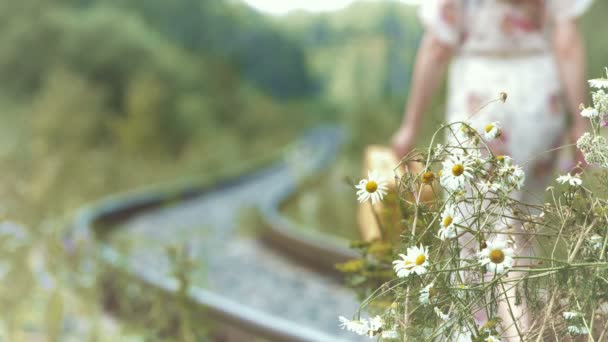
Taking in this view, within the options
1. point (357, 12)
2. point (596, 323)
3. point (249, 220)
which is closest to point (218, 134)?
point (357, 12)

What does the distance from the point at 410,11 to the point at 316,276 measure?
1196 cm

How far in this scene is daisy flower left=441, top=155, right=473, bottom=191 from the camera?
1.44 meters

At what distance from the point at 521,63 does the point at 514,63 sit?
0.03 meters

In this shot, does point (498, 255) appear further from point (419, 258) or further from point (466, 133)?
point (466, 133)

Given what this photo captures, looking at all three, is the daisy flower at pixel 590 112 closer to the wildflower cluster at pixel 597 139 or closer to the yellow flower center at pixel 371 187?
the wildflower cluster at pixel 597 139

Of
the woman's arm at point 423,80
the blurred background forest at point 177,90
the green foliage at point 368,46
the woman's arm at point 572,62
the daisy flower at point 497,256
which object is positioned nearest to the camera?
the daisy flower at point 497,256

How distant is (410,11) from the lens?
17656mm

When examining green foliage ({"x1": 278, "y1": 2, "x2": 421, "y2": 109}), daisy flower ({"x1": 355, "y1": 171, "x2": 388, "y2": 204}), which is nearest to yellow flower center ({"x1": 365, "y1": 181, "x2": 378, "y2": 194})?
daisy flower ({"x1": 355, "y1": 171, "x2": 388, "y2": 204})

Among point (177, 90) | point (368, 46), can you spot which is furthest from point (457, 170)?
point (177, 90)

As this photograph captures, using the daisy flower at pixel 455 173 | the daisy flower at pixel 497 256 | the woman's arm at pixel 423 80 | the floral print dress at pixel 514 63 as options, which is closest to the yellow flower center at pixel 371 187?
the daisy flower at pixel 455 173

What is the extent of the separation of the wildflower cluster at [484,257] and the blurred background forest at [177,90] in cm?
291

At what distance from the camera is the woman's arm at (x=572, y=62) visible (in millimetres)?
3304

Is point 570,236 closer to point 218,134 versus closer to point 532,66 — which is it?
point 532,66

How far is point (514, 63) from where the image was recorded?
3.40 meters
